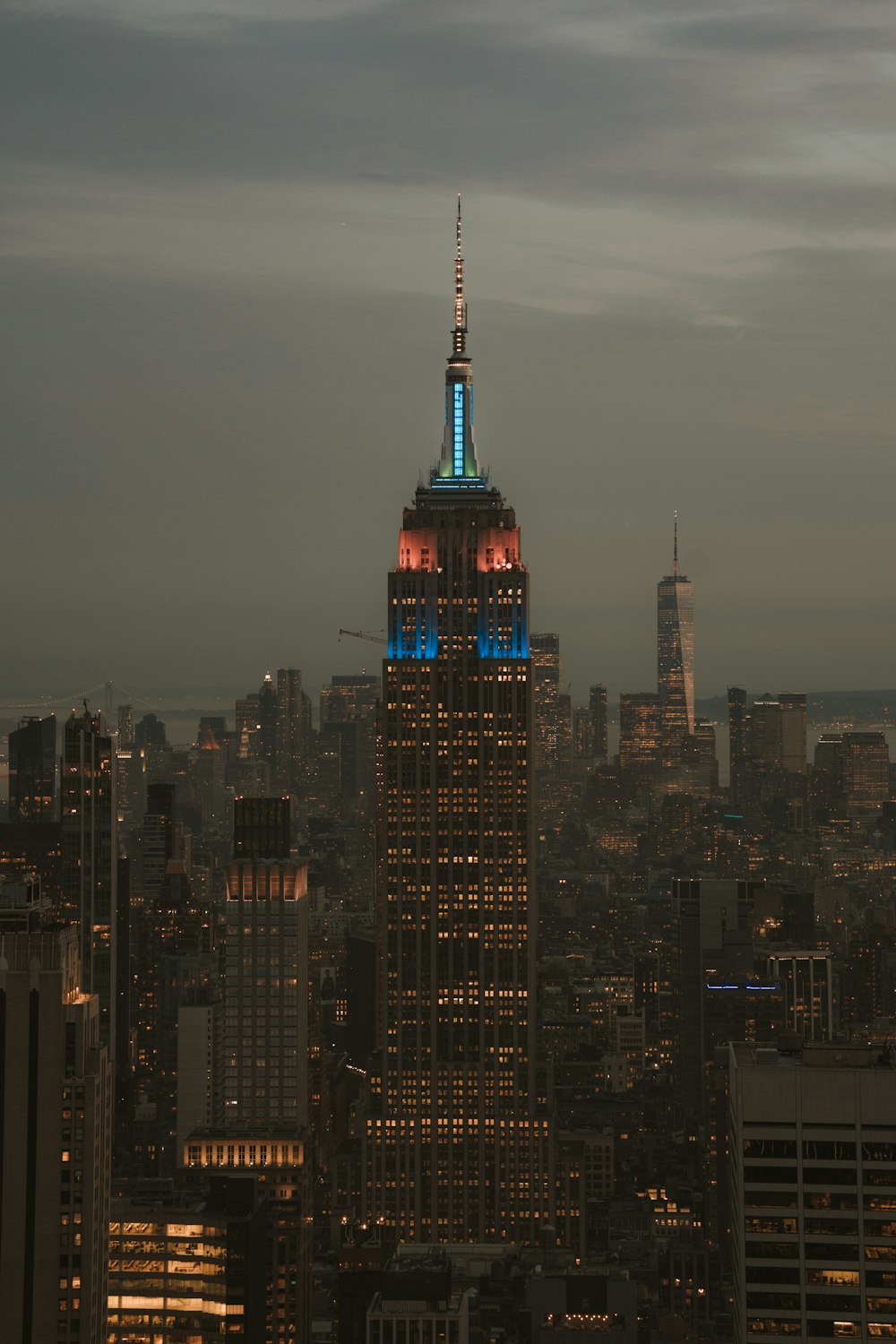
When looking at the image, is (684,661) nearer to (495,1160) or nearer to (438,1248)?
(495,1160)

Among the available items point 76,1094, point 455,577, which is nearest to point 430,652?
point 455,577

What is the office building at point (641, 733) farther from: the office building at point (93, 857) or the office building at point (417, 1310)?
the office building at point (417, 1310)

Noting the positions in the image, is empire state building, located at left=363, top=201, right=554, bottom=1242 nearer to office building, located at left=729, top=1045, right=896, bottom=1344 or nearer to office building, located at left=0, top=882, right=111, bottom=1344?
office building, located at left=0, top=882, right=111, bottom=1344

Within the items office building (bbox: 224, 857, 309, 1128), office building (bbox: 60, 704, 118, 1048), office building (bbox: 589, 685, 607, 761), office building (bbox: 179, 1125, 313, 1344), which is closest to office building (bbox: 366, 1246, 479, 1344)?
office building (bbox: 179, 1125, 313, 1344)

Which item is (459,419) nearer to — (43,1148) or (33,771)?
(33,771)

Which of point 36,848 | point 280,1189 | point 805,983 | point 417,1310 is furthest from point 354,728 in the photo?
point 417,1310

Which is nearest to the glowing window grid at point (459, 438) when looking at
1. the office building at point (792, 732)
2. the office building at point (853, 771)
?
the office building at point (792, 732)
